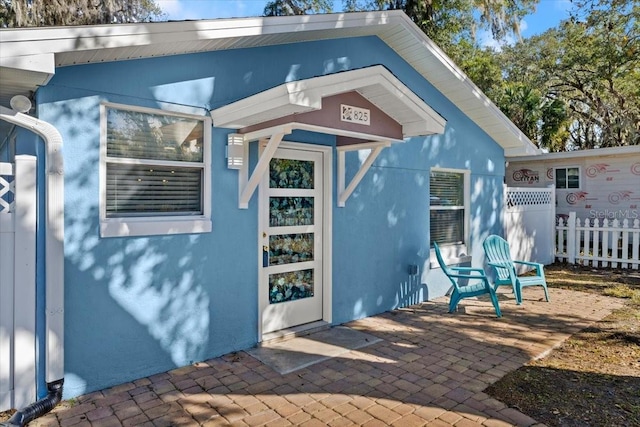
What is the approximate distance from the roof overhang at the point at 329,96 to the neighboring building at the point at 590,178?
9.53 meters

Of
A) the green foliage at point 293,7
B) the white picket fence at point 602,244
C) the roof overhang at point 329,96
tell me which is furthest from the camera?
the green foliage at point 293,7

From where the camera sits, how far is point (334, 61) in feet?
17.9

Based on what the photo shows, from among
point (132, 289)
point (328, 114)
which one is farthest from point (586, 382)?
point (132, 289)

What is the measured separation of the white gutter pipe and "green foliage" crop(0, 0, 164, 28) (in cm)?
698

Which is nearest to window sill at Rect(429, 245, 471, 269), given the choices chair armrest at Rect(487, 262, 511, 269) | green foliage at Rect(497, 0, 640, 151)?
chair armrest at Rect(487, 262, 511, 269)

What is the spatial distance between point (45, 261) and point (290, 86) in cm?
245

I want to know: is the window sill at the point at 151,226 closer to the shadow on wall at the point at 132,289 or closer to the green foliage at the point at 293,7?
the shadow on wall at the point at 132,289

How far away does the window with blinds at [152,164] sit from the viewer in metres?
3.81

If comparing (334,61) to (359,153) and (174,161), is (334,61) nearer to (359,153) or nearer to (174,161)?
(359,153)

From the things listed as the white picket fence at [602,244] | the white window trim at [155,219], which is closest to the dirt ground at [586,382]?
the white window trim at [155,219]

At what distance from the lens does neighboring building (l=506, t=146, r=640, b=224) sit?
467 inches

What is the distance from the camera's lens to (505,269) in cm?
680

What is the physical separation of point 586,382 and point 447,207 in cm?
386

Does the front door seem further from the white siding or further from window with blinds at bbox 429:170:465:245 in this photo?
the white siding
